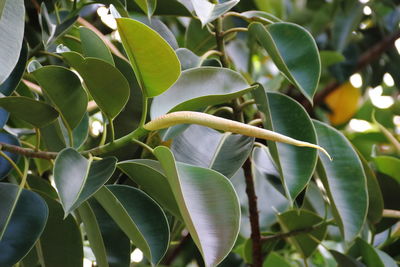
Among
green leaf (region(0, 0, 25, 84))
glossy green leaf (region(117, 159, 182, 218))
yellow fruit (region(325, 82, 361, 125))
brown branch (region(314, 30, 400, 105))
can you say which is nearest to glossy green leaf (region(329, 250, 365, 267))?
glossy green leaf (region(117, 159, 182, 218))

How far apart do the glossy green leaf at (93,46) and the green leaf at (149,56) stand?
0.07 m

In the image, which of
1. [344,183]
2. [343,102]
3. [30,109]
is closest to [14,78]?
[30,109]

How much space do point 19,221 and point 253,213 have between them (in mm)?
330

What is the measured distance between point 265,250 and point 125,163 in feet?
1.55

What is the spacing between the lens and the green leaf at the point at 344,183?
2.71 feet

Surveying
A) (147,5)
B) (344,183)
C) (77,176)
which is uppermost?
(147,5)

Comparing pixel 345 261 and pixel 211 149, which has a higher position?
pixel 211 149

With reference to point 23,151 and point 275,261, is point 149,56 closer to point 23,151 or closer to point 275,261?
point 23,151

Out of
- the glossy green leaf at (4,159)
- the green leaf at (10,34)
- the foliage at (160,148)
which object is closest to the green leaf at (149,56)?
the foliage at (160,148)

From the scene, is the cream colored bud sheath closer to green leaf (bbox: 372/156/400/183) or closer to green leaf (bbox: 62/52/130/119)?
green leaf (bbox: 62/52/130/119)

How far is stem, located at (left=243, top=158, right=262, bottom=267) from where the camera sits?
3.03 ft

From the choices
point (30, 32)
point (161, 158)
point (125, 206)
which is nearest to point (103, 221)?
point (125, 206)

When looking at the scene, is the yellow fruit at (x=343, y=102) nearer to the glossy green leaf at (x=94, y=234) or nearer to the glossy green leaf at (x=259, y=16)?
the glossy green leaf at (x=259, y=16)

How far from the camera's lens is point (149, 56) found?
0.65 metres
